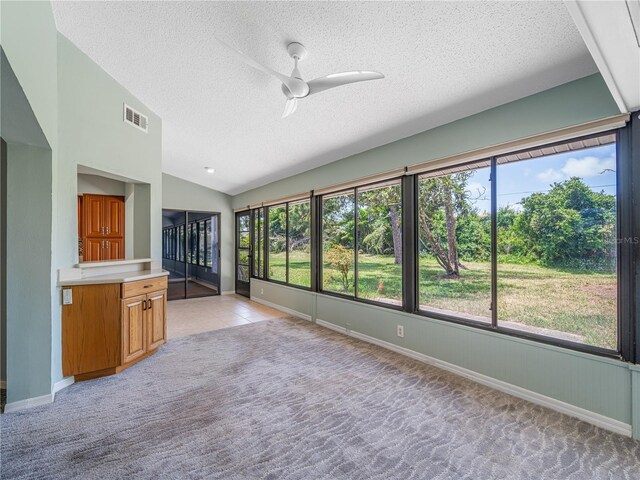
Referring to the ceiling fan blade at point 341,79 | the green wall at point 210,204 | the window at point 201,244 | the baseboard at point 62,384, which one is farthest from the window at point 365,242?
the window at point 201,244

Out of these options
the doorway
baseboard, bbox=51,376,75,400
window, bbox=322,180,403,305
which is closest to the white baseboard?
window, bbox=322,180,403,305

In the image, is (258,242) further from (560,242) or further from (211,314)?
(560,242)

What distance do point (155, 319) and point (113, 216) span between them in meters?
1.98

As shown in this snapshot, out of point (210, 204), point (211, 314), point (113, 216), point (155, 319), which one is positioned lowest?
point (211, 314)

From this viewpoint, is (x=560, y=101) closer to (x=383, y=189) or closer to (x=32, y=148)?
(x=383, y=189)

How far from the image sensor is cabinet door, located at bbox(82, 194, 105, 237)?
13.8ft

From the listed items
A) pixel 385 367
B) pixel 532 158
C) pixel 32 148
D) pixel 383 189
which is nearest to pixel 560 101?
pixel 532 158

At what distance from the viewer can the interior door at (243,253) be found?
23.9 ft

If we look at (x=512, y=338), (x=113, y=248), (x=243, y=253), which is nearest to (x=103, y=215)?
(x=113, y=248)

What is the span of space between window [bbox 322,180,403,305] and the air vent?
2.73 meters

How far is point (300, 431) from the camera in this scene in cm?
204

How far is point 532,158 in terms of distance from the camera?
255cm

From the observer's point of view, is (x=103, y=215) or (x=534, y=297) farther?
(x=103, y=215)

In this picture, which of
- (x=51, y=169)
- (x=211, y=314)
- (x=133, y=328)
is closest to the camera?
(x=51, y=169)
